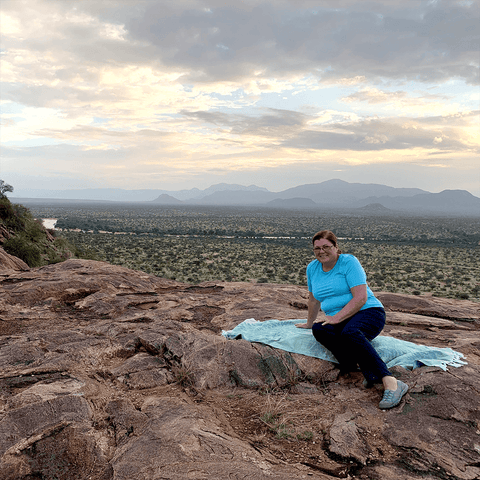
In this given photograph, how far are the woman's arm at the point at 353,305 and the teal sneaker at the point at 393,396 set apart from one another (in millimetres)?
959

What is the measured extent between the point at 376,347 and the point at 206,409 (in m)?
2.40

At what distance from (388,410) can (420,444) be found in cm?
55

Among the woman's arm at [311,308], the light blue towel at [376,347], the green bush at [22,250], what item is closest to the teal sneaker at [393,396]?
the light blue towel at [376,347]

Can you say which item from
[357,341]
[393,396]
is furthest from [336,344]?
[393,396]

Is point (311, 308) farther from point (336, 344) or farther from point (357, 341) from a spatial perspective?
point (357, 341)

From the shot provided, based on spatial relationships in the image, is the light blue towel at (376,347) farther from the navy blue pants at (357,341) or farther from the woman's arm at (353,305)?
the woman's arm at (353,305)

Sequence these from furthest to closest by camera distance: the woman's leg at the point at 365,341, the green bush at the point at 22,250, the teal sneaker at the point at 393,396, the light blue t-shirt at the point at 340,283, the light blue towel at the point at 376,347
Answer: the green bush at the point at 22,250
the light blue t-shirt at the point at 340,283
the light blue towel at the point at 376,347
the woman's leg at the point at 365,341
the teal sneaker at the point at 393,396

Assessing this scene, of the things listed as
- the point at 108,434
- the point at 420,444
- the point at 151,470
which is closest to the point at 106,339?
the point at 108,434

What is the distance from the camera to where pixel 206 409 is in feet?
13.1

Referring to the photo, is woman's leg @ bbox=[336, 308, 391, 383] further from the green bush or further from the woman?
the green bush

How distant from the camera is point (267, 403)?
13.5 feet

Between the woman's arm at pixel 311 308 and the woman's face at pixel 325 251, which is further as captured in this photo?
the woman's arm at pixel 311 308

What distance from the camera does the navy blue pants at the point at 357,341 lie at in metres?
4.26

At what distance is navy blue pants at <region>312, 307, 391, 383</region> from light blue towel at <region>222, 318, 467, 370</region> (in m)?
0.21
